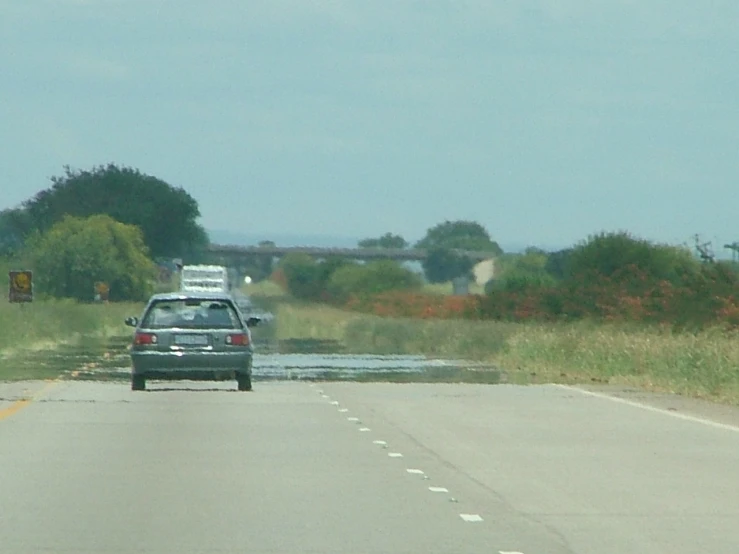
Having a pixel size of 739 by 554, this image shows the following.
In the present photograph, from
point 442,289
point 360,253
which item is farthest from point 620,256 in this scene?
point 360,253

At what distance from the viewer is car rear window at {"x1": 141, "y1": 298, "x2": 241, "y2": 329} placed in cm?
3073

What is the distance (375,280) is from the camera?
132 m

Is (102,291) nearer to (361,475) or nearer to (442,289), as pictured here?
(442,289)

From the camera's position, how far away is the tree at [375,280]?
414ft

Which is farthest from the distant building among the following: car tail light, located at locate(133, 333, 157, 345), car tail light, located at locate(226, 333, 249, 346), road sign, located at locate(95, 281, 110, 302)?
car tail light, located at locate(133, 333, 157, 345)

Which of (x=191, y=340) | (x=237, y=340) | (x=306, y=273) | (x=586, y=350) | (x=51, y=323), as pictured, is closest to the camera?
(x=191, y=340)

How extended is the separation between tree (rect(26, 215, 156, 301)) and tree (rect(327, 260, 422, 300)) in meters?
15.0

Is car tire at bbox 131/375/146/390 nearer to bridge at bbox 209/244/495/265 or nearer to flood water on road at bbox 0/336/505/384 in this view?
flood water on road at bbox 0/336/505/384

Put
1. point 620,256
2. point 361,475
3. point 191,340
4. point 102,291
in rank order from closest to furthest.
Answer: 1. point 361,475
2. point 191,340
3. point 620,256
4. point 102,291

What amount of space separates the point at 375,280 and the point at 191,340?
101695 mm

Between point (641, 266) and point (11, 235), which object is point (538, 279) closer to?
point (641, 266)

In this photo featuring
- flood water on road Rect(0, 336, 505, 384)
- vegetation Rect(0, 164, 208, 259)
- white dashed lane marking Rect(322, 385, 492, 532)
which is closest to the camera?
white dashed lane marking Rect(322, 385, 492, 532)

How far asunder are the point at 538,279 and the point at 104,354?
1320 inches

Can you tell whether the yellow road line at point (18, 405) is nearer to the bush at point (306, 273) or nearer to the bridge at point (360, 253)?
the bush at point (306, 273)
